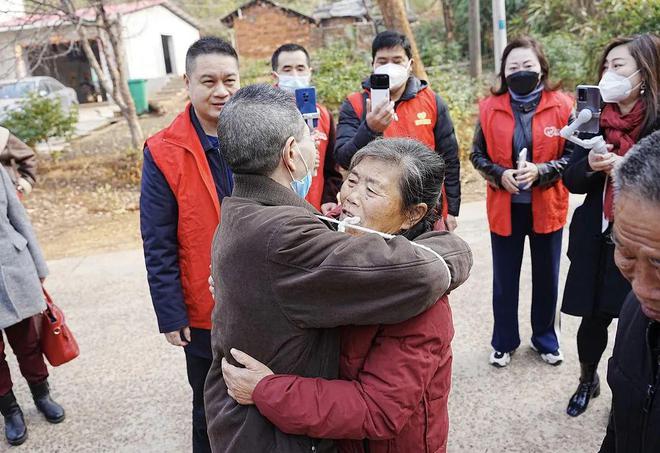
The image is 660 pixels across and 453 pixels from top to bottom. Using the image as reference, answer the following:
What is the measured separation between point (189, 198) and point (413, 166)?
1.12 m

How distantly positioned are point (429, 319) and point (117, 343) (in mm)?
3509

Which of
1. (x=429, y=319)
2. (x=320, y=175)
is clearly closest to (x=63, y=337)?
(x=320, y=175)

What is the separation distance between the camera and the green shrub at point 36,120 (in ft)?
37.0

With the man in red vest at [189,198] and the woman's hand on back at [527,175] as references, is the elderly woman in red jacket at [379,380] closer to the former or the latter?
the man in red vest at [189,198]

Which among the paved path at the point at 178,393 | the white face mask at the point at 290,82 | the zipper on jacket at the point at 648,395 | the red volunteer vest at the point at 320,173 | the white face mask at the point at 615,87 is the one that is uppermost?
the white face mask at the point at 290,82

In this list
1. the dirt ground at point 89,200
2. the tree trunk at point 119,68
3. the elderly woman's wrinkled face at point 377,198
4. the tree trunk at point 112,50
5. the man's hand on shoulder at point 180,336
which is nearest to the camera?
the elderly woman's wrinkled face at point 377,198

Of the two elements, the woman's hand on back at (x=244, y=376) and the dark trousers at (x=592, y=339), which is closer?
the woman's hand on back at (x=244, y=376)

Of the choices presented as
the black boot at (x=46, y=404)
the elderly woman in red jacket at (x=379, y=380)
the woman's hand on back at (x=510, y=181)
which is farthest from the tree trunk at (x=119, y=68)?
the elderly woman in red jacket at (x=379, y=380)

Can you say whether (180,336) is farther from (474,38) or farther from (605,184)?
(474,38)

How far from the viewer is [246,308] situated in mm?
1468

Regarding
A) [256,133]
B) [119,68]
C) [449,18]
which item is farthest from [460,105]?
[449,18]

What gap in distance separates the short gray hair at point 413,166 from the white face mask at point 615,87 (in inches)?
55.0

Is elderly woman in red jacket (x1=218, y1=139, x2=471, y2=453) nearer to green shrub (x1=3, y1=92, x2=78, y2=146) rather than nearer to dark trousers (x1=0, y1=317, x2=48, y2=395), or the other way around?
dark trousers (x1=0, y1=317, x2=48, y2=395)

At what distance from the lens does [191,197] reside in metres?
2.44
